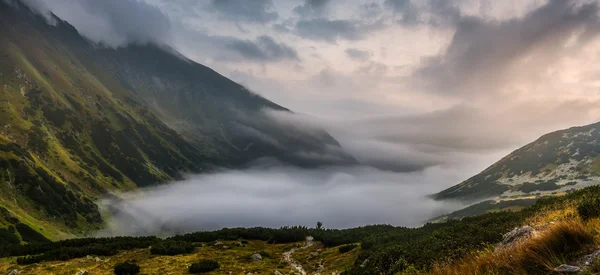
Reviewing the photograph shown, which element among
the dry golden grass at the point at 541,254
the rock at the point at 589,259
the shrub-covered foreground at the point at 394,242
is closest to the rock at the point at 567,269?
the dry golden grass at the point at 541,254

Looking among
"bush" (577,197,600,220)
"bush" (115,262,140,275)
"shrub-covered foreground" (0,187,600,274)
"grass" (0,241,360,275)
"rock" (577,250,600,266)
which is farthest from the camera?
"grass" (0,241,360,275)

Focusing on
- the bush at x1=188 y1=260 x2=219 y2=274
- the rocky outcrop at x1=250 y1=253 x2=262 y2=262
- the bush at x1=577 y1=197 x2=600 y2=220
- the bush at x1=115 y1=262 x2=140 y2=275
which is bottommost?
the rocky outcrop at x1=250 y1=253 x2=262 y2=262

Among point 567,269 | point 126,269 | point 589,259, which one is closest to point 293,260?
point 126,269

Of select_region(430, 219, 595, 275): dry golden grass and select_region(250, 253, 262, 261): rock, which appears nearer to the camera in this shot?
select_region(430, 219, 595, 275): dry golden grass

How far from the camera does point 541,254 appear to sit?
782 centimetres

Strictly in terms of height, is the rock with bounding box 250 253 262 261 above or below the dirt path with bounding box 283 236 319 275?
above

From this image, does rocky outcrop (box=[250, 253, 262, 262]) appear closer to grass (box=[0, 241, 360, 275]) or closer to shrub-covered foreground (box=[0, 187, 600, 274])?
grass (box=[0, 241, 360, 275])

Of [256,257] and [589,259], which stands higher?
[589,259]

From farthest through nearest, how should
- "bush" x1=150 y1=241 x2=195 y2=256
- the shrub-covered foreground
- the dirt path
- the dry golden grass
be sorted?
"bush" x1=150 y1=241 x2=195 y2=256 < the dirt path < the shrub-covered foreground < the dry golden grass

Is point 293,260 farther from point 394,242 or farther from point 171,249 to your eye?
point 171,249

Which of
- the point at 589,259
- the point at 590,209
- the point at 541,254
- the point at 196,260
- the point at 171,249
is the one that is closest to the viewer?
the point at 589,259

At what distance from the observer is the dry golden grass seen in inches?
296

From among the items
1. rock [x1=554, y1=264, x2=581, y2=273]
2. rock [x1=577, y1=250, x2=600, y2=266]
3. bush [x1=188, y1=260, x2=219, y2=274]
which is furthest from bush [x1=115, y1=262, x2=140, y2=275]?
rock [x1=577, y1=250, x2=600, y2=266]

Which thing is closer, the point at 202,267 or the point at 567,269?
the point at 567,269
